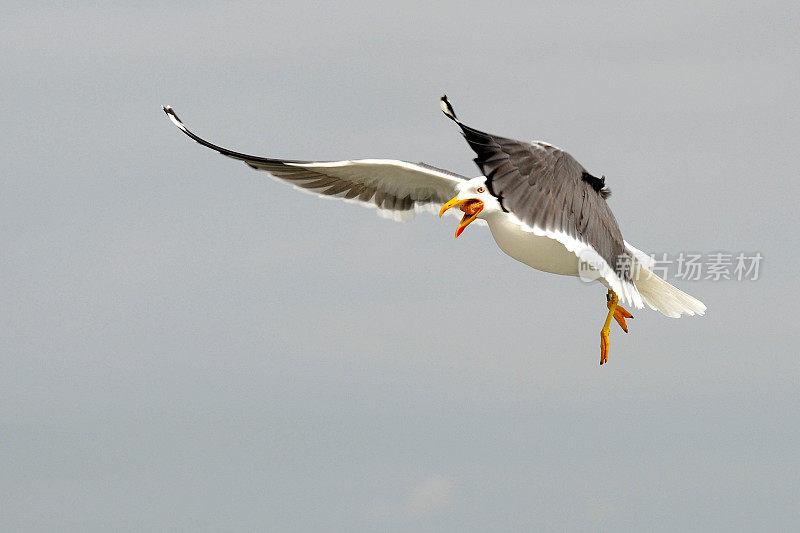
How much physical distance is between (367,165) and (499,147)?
6048 mm

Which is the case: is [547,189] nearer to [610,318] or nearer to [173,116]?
[610,318]

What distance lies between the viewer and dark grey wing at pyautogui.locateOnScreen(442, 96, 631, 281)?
11.7 meters

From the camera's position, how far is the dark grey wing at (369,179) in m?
17.6

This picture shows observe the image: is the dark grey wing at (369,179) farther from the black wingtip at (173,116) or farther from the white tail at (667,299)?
the white tail at (667,299)

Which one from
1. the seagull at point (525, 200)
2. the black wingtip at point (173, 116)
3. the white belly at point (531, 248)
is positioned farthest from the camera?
the black wingtip at point (173, 116)

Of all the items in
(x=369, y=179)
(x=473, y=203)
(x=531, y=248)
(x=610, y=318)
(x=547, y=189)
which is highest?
(x=369, y=179)

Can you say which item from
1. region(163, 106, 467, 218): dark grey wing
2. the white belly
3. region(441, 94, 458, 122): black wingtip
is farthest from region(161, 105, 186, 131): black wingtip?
region(441, 94, 458, 122): black wingtip

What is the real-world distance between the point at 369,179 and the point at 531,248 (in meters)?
3.99

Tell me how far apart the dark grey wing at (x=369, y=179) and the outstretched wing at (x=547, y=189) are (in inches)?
153

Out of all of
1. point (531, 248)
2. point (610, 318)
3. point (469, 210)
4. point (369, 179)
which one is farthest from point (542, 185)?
point (369, 179)

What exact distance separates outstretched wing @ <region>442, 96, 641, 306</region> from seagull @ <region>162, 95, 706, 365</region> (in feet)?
0.03

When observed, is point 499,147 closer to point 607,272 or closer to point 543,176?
point 543,176

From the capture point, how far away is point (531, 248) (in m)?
15.1

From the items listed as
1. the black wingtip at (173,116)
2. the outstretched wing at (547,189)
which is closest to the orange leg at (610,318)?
the outstretched wing at (547,189)
